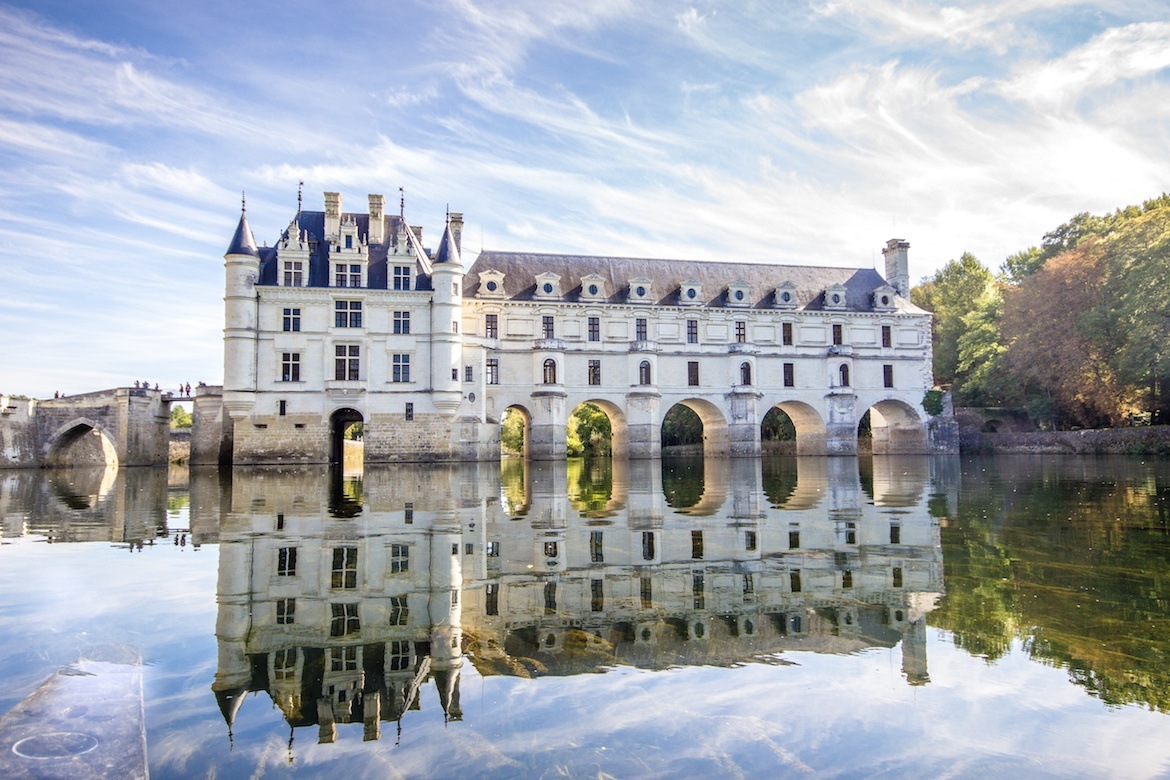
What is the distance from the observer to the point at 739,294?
45.6 meters

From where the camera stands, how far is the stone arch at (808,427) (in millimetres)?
45406

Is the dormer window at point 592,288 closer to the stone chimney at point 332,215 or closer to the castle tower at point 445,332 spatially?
the castle tower at point 445,332

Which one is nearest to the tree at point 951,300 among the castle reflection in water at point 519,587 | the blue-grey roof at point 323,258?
the blue-grey roof at point 323,258

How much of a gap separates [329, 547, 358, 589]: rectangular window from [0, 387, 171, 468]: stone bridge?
38.0 m

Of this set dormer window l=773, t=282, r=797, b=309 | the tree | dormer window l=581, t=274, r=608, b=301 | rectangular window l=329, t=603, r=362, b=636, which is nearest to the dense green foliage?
the tree

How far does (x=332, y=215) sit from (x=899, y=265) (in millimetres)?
35786

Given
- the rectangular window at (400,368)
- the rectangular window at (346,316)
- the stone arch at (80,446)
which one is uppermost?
the rectangular window at (346,316)

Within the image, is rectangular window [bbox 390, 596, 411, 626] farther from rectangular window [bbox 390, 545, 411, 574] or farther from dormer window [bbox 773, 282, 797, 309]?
dormer window [bbox 773, 282, 797, 309]

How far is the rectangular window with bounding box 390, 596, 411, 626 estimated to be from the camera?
6125 millimetres

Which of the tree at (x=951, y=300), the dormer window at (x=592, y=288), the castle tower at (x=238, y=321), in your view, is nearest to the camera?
the castle tower at (x=238, y=321)

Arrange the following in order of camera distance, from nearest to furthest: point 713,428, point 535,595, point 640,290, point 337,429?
point 535,595 → point 337,429 → point 640,290 → point 713,428

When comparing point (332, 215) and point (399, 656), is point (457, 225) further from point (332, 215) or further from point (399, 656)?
point (399, 656)

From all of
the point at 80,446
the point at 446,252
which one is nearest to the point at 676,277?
the point at 446,252

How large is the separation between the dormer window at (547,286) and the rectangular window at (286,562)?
32.7 meters
